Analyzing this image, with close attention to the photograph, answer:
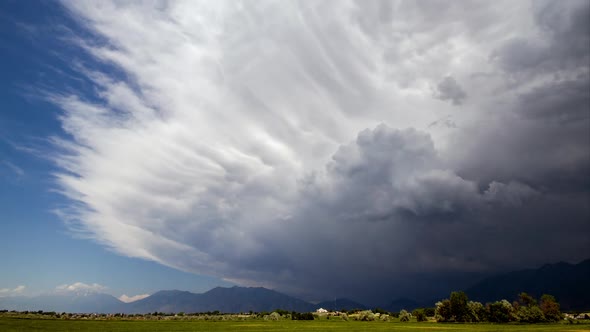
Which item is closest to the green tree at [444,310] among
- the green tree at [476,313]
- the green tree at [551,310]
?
the green tree at [476,313]

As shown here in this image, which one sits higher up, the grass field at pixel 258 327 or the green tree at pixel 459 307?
the green tree at pixel 459 307

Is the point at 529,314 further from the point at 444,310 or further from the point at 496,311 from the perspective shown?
the point at 444,310

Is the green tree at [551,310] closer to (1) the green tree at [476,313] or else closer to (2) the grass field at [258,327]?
(1) the green tree at [476,313]

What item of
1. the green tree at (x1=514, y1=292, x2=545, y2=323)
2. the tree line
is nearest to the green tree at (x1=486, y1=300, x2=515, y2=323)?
the tree line

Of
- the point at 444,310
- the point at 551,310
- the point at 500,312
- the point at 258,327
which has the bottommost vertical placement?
the point at 258,327

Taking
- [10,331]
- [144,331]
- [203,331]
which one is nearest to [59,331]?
[10,331]

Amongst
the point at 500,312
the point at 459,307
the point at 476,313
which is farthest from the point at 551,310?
the point at 459,307

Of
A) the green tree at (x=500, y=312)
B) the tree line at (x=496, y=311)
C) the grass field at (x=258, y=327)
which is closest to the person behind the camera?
the grass field at (x=258, y=327)

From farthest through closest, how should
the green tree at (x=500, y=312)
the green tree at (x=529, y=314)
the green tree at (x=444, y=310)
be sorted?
the green tree at (x=444, y=310) < the green tree at (x=500, y=312) < the green tree at (x=529, y=314)

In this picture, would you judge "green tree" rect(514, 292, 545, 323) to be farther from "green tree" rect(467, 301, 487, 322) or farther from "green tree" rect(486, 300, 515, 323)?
"green tree" rect(467, 301, 487, 322)

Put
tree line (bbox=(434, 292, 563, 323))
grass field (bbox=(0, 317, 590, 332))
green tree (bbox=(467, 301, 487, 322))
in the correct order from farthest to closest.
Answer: green tree (bbox=(467, 301, 487, 322)) < tree line (bbox=(434, 292, 563, 323)) < grass field (bbox=(0, 317, 590, 332))

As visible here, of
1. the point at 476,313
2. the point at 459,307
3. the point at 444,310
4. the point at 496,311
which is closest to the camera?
the point at 496,311

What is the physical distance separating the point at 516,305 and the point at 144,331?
16095 centimetres

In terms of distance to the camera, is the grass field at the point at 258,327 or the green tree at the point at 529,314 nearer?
the grass field at the point at 258,327
